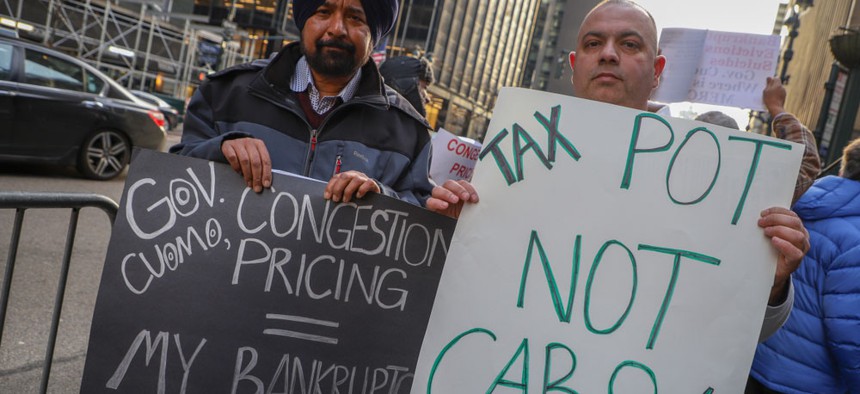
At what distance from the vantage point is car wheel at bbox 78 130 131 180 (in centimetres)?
788

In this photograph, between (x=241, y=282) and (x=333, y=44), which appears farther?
(x=333, y=44)

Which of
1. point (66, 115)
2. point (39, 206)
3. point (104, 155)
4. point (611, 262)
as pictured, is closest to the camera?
point (611, 262)

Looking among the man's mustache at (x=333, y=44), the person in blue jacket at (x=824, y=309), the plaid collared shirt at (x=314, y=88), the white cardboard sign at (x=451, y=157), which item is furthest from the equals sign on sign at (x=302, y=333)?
the person in blue jacket at (x=824, y=309)

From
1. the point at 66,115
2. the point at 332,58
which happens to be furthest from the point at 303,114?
the point at 66,115

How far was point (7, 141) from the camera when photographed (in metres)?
6.95

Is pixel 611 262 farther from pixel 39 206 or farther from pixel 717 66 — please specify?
pixel 717 66

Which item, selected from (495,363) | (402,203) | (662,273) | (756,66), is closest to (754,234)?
(662,273)

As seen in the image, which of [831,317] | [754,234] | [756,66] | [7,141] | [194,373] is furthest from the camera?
[7,141]

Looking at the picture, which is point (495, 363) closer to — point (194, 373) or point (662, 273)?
point (662, 273)

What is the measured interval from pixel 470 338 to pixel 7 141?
7.40m

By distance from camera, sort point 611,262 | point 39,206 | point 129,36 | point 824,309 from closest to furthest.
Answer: point 611,262 → point 39,206 → point 824,309 → point 129,36

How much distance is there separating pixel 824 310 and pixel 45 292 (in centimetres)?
451

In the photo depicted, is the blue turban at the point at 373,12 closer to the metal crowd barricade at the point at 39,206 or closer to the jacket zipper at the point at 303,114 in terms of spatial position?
the jacket zipper at the point at 303,114

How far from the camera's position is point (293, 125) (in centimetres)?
198
